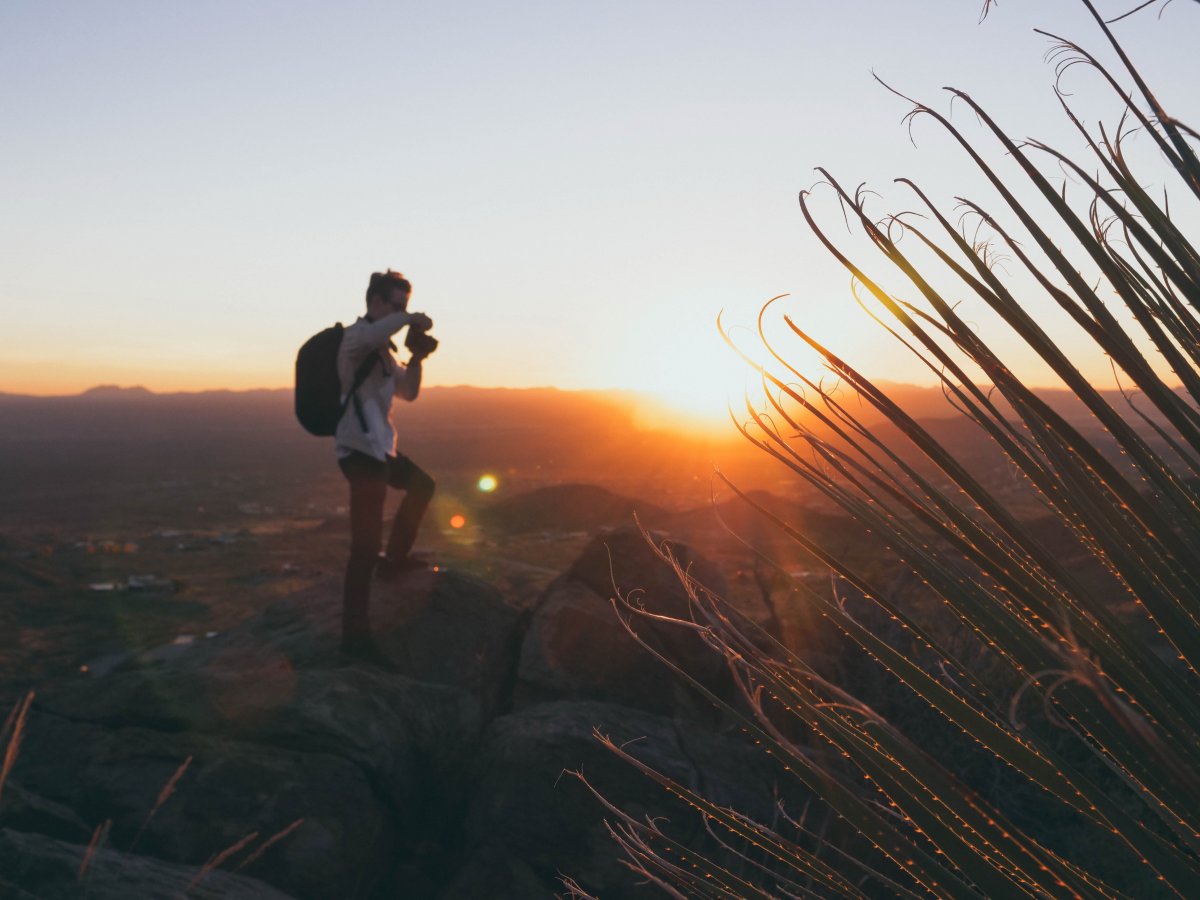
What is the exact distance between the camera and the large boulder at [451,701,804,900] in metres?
3.11

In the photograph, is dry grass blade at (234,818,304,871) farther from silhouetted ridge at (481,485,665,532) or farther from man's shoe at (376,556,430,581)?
silhouetted ridge at (481,485,665,532)

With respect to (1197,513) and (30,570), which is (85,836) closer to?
(1197,513)

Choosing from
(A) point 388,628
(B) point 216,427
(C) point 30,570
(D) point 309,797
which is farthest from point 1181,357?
(B) point 216,427

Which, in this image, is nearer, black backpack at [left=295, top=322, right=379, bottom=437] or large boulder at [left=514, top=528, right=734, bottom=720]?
black backpack at [left=295, top=322, right=379, bottom=437]

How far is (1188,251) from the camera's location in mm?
937

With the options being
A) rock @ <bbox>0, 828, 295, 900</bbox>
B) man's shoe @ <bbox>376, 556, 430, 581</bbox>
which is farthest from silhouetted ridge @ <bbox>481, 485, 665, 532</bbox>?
rock @ <bbox>0, 828, 295, 900</bbox>

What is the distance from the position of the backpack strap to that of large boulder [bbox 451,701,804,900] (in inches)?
61.9

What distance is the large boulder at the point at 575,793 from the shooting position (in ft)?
10.2

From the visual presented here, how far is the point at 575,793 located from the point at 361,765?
0.90m

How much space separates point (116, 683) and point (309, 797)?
1277 millimetres

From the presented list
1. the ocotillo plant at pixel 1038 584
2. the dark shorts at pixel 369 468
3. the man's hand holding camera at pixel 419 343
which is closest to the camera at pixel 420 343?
the man's hand holding camera at pixel 419 343

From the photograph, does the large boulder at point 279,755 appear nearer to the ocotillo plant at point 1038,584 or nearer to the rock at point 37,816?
the rock at point 37,816

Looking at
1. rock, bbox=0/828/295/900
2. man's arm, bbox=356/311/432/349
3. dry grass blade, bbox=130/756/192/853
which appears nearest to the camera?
dry grass blade, bbox=130/756/192/853

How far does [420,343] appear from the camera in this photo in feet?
15.2
